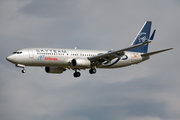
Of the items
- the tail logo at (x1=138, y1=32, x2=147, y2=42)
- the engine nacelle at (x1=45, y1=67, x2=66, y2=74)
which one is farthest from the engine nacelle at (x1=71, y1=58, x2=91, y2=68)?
the tail logo at (x1=138, y1=32, x2=147, y2=42)

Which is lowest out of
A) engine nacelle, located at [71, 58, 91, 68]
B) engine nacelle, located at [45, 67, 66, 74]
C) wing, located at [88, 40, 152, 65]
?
engine nacelle, located at [45, 67, 66, 74]

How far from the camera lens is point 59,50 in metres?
65.1

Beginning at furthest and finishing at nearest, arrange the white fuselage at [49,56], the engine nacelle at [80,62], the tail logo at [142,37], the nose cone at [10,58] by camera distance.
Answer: the tail logo at [142,37], the engine nacelle at [80,62], the white fuselage at [49,56], the nose cone at [10,58]

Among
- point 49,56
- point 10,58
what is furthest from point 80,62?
point 10,58

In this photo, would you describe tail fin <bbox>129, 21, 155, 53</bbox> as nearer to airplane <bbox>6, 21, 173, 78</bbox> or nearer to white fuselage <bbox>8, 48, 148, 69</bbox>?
airplane <bbox>6, 21, 173, 78</bbox>

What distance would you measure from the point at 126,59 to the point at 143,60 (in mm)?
3651

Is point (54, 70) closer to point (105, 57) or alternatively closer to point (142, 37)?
point (105, 57)

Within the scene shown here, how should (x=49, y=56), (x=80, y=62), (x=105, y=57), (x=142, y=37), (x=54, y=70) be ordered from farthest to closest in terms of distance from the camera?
(x=142, y=37) < (x=54, y=70) < (x=105, y=57) < (x=80, y=62) < (x=49, y=56)

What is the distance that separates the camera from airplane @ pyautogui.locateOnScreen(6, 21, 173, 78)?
204 feet

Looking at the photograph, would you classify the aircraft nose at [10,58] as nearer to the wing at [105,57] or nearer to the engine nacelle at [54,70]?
the engine nacelle at [54,70]

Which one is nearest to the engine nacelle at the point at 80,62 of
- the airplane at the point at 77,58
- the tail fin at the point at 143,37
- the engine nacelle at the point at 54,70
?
the airplane at the point at 77,58

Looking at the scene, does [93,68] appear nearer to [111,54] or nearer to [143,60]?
[111,54]

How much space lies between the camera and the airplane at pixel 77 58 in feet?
204

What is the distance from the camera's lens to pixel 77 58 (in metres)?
66.0
